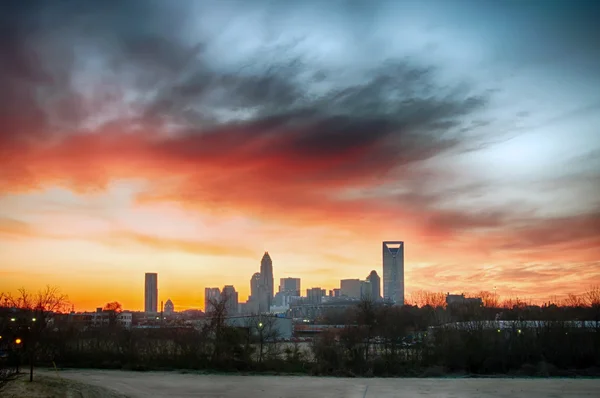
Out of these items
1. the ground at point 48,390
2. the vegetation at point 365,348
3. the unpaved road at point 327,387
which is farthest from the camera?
the vegetation at point 365,348

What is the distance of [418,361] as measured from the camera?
40.6 meters

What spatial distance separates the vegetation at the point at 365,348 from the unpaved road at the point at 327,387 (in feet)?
14.3

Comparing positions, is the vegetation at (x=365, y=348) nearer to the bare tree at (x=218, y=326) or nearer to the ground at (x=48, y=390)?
the bare tree at (x=218, y=326)

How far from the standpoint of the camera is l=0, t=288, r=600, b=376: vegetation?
39.5 m

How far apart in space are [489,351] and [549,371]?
394 centimetres

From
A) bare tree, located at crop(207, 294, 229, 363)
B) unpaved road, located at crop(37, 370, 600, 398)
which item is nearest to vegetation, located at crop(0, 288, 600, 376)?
bare tree, located at crop(207, 294, 229, 363)

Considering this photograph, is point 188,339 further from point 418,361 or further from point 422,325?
point 422,325

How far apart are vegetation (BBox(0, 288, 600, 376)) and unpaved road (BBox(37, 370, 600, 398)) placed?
4.35 meters

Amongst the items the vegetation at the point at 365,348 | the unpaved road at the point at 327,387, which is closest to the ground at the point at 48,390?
the unpaved road at the point at 327,387

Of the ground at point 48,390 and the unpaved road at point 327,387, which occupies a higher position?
the ground at point 48,390

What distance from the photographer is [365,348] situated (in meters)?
41.4

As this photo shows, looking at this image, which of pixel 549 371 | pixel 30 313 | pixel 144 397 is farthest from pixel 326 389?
pixel 30 313

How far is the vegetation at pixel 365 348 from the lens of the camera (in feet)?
130

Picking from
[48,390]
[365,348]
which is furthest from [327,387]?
[48,390]
